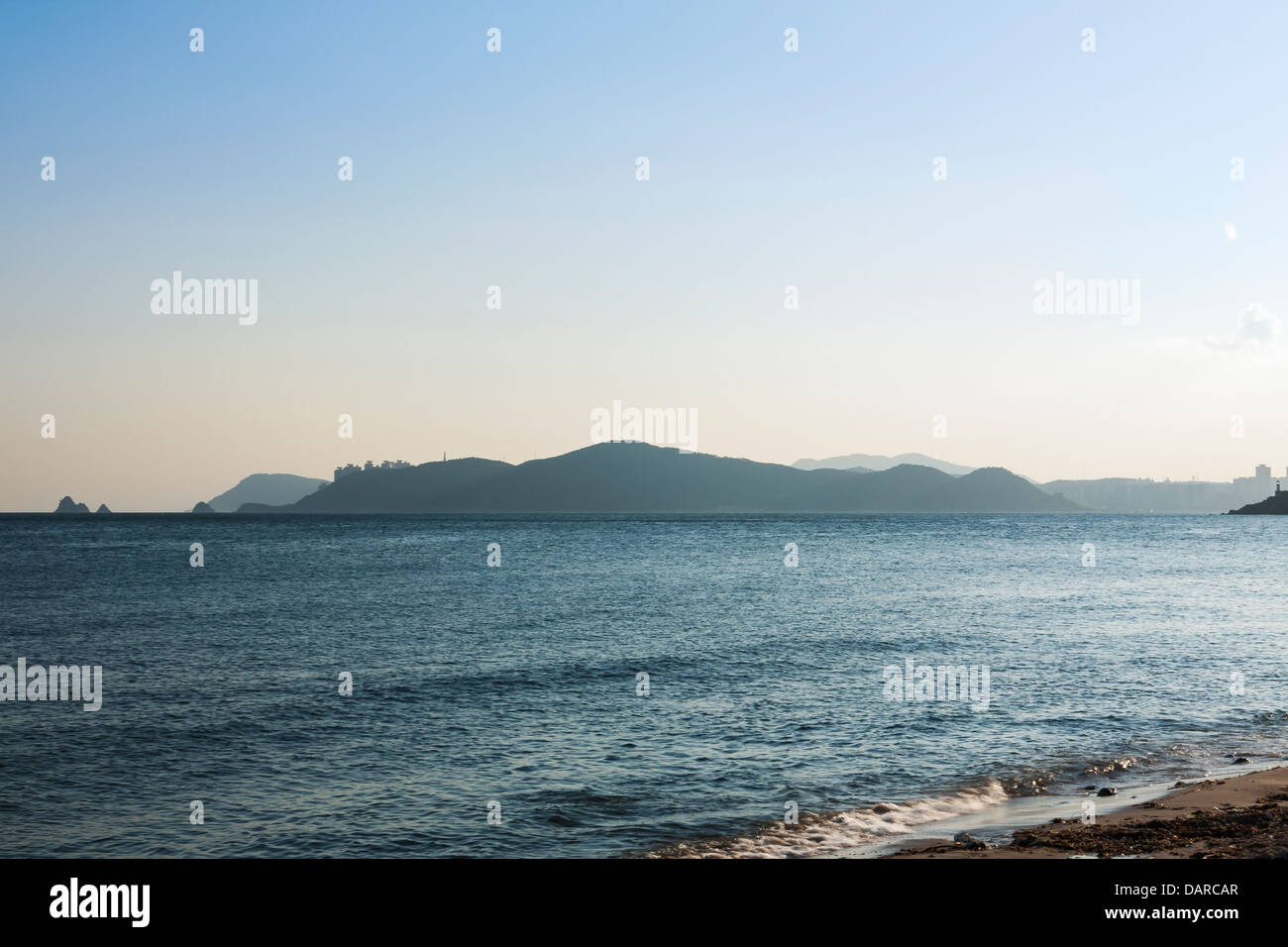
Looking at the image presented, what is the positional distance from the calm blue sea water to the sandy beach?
7.05ft

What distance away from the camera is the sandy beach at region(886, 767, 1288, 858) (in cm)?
1239

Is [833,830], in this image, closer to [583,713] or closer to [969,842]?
[969,842]

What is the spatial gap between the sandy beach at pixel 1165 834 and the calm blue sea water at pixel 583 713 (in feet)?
7.05

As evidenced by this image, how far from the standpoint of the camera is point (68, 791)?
17.7 m

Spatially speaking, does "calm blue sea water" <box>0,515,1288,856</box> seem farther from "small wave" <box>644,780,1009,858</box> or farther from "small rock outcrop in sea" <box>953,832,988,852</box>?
"small rock outcrop in sea" <box>953,832,988,852</box>

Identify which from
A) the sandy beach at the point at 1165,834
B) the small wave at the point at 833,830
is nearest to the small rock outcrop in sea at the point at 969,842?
the sandy beach at the point at 1165,834

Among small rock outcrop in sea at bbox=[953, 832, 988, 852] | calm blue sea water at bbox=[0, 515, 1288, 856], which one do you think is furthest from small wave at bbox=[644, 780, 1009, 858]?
small rock outcrop in sea at bbox=[953, 832, 988, 852]

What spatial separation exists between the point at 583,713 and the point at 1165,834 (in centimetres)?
1405

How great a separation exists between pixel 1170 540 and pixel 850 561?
A: 6894 cm
